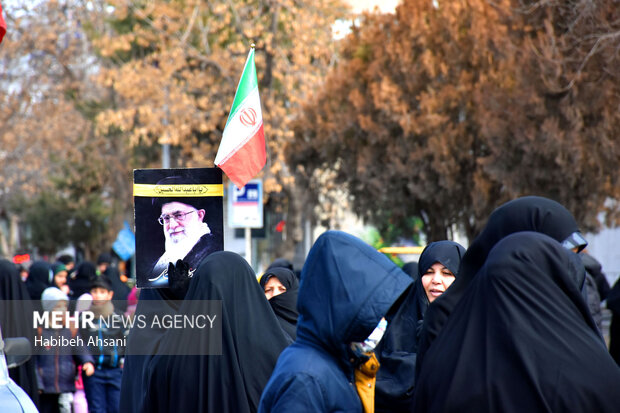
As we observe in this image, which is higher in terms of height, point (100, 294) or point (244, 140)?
point (244, 140)

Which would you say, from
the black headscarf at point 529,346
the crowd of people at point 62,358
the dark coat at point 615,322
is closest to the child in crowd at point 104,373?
the crowd of people at point 62,358

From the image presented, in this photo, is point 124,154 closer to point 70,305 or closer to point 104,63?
point 104,63

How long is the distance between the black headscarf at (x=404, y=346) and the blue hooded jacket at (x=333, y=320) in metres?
0.63

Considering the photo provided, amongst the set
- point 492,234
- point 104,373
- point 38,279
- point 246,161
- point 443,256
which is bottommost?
point 104,373

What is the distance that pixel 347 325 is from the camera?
9.68 ft

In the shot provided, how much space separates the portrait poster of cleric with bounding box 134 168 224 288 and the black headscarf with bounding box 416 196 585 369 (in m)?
2.39

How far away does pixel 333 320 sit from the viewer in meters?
2.97

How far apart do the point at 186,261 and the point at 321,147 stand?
14.0 metres

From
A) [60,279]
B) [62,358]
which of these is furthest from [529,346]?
[60,279]

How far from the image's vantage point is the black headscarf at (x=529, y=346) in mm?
3041

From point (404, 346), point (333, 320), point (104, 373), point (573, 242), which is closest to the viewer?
point (333, 320)

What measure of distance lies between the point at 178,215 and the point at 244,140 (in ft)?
3.03

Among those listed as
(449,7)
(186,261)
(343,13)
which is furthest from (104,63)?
(186,261)

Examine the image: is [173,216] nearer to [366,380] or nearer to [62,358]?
[366,380]
